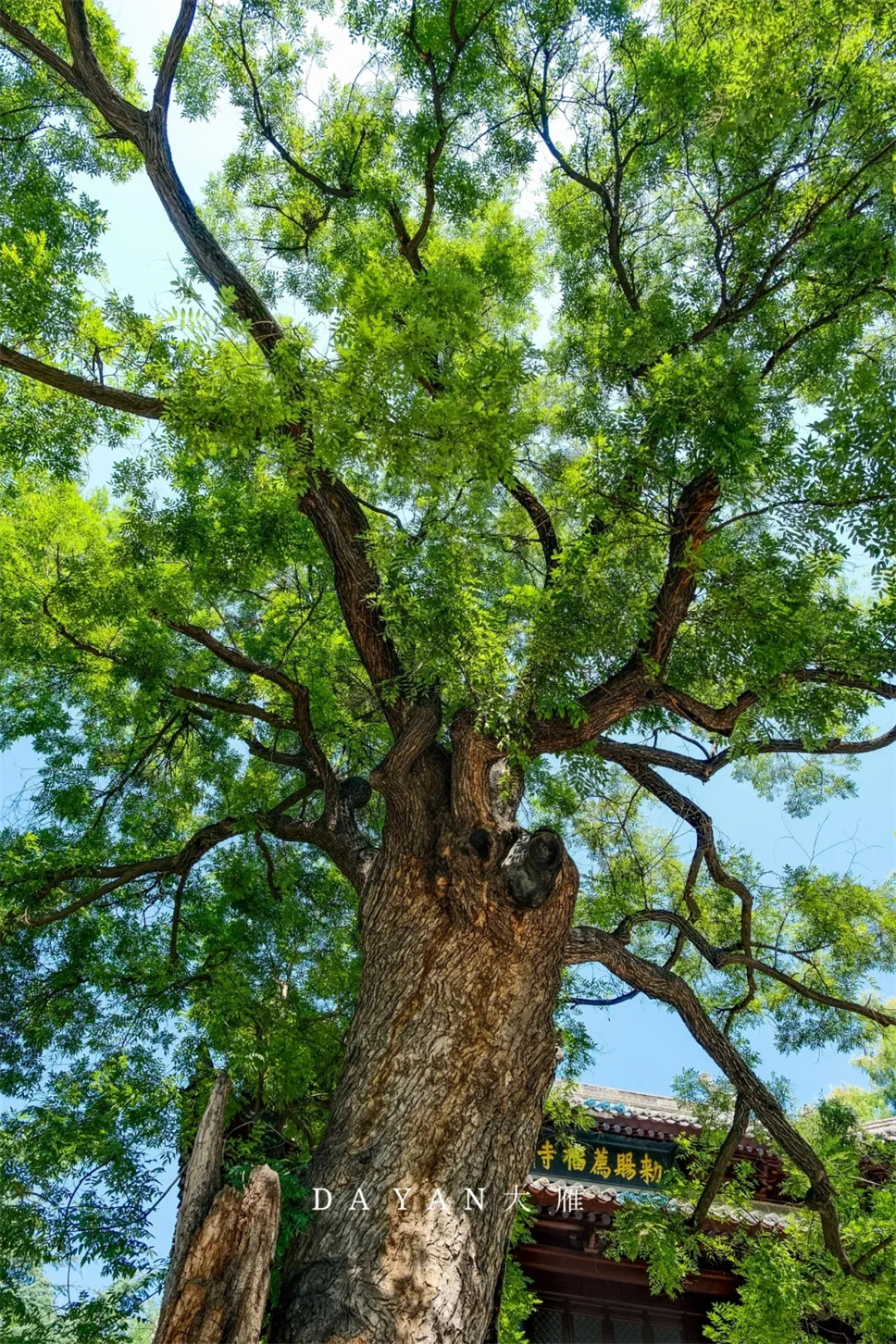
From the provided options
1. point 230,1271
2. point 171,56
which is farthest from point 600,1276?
point 171,56

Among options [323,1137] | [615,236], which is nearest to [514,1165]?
[323,1137]

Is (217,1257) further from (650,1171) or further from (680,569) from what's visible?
(650,1171)

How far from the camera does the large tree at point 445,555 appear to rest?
3.28m

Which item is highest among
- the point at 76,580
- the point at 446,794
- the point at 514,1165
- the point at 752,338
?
the point at 752,338

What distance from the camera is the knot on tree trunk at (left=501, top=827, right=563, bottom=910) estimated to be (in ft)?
12.2

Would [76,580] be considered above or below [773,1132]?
above

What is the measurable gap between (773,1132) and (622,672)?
8.64ft

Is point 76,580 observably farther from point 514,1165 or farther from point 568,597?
point 514,1165

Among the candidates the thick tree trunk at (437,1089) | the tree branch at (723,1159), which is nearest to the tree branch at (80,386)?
the thick tree trunk at (437,1089)

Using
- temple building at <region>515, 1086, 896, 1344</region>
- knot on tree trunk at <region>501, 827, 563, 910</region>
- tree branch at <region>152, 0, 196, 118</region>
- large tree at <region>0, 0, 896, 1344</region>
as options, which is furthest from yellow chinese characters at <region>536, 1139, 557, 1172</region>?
tree branch at <region>152, 0, 196, 118</region>

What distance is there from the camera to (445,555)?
12.8 ft

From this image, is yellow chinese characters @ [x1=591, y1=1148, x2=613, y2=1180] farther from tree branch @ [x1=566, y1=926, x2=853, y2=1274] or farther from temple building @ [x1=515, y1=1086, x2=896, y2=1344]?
tree branch @ [x1=566, y1=926, x2=853, y2=1274]

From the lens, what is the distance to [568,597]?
12.5 feet

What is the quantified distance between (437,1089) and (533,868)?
3.37 ft
